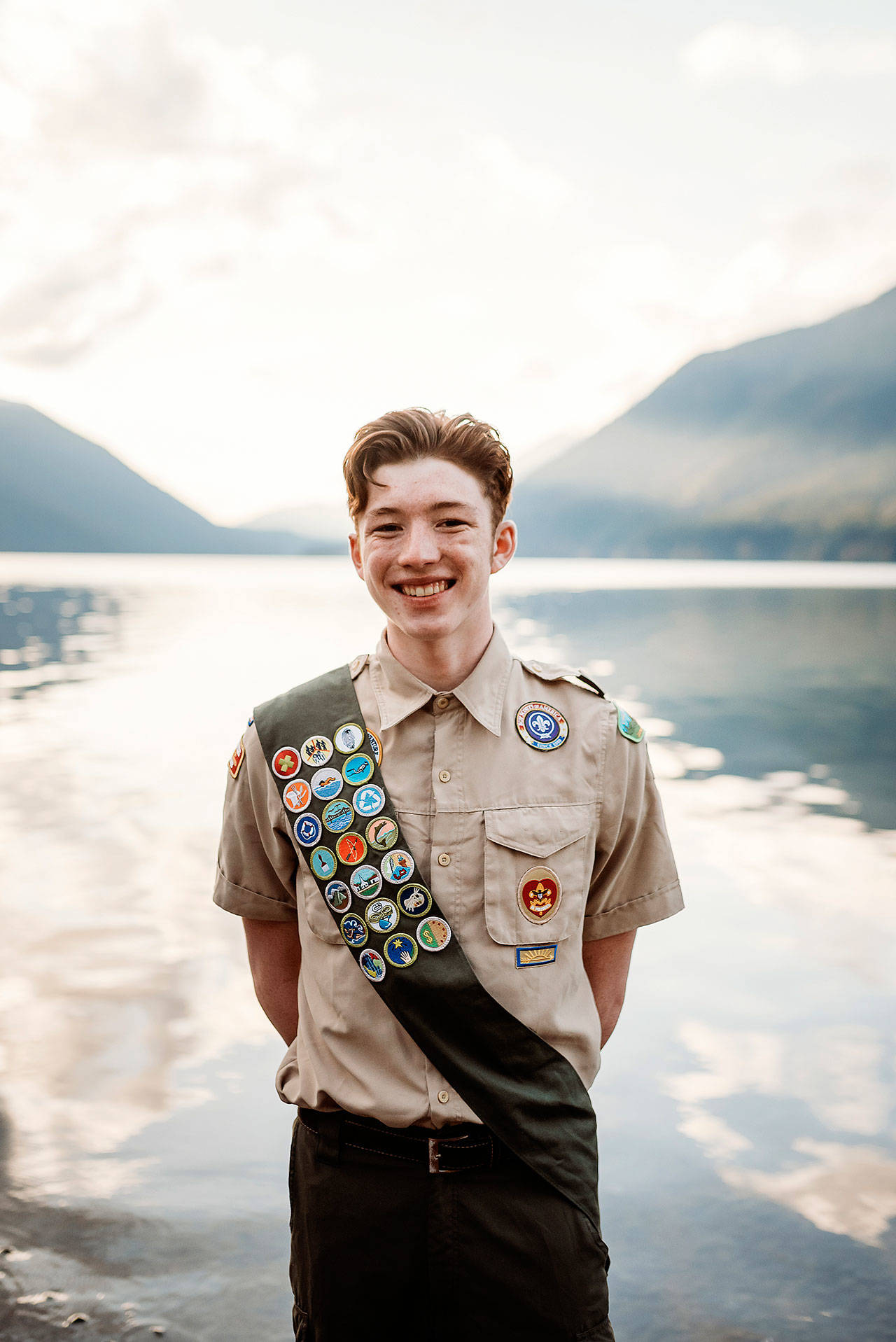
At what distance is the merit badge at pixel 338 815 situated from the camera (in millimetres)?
2035

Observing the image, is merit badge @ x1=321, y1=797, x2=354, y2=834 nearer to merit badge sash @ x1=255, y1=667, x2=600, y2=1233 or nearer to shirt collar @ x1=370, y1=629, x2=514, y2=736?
merit badge sash @ x1=255, y1=667, x2=600, y2=1233

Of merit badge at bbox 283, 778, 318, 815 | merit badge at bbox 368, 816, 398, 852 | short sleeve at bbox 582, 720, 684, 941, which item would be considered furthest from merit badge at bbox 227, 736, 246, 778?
short sleeve at bbox 582, 720, 684, 941

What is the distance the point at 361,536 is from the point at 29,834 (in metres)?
6.69

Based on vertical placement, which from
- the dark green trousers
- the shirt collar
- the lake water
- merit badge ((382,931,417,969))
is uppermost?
the shirt collar

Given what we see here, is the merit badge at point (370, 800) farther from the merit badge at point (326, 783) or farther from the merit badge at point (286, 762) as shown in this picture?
the merit badge at point (286, 762)

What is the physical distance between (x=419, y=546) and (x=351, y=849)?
619mm

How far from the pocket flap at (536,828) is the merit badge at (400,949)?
0.82ft

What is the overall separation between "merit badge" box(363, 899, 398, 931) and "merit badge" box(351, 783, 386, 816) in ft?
0.58

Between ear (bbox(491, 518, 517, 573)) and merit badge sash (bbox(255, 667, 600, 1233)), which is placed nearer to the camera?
merit badge sash (bbox(255, 667, 600, 1233))

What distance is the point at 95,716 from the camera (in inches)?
503

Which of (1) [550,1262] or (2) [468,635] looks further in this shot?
(2) [468,635]

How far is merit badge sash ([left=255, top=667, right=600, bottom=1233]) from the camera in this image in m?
1.90

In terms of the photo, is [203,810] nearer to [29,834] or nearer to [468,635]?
[29,834]

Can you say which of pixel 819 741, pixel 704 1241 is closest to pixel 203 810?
pixel 704 1241
